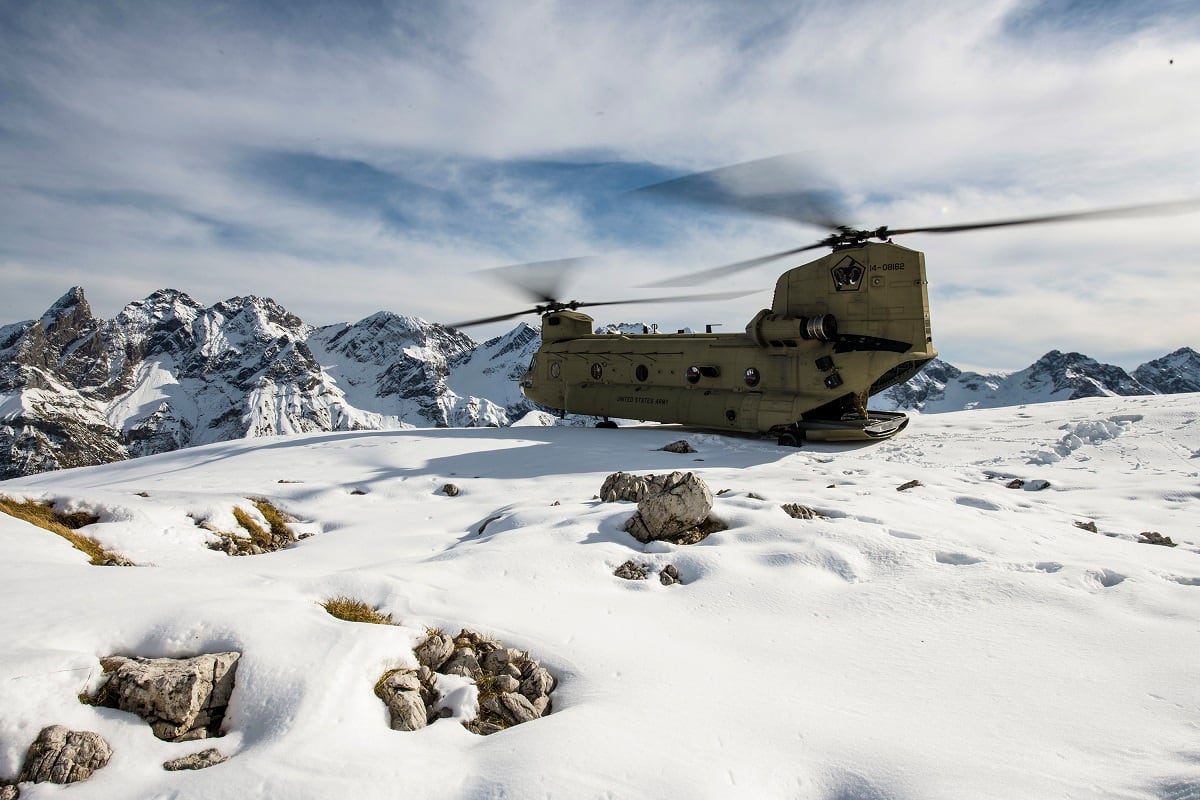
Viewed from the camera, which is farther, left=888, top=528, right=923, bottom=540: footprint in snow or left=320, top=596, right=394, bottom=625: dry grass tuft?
left=888, top=528, right=923, bottom=540: footprint in snow

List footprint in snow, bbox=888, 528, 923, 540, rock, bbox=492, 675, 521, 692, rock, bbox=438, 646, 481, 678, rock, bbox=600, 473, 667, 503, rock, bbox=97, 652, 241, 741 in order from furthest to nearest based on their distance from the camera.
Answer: rock, bbox=600, 473, 667, 503 → footprint in snow, bbox=888, 528, 923, 540 → rock, bbox=438, 646, 481, 678 → rock, bbox=492, 675, 521, 692 → rock, bbox=97, 652, 241, 741

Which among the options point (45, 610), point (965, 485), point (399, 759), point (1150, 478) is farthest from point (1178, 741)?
point (1150, 478)

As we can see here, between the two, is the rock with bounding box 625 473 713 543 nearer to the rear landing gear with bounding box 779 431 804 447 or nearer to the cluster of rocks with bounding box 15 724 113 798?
the cluster of rocks with bounding box 15 724 113 798

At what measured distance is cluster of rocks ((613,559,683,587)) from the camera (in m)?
6.32

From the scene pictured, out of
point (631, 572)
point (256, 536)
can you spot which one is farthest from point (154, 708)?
point (256, 536)

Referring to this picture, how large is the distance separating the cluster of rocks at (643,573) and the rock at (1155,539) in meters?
6.01

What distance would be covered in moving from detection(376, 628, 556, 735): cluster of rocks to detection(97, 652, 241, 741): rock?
98 centimetres

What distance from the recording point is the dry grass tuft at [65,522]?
7.16 m

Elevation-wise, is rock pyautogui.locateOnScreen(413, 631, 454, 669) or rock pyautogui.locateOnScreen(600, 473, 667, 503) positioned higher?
rock pyautogui.locateOnScreen(600, 473, 667, 503)

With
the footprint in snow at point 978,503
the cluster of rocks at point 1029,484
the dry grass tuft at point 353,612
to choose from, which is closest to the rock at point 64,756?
the dry grass tuft at point 353,612

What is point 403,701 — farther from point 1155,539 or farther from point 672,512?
point 1155,539

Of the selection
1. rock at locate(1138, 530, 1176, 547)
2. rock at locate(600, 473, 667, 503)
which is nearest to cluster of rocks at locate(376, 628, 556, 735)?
rock at locate(600, 473, 667, 503)

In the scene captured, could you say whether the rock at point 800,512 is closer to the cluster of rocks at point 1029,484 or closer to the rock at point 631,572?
the rock at point 631,572

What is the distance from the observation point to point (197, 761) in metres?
3.31
